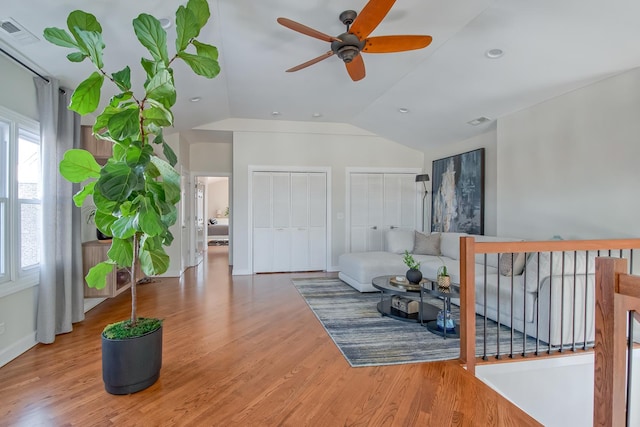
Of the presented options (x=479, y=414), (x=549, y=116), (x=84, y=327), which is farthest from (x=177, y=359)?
(x=549, y=116)

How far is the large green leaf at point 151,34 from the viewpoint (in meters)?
2.02

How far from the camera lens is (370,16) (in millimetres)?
2338

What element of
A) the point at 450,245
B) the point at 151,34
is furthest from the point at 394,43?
the point at 450,245

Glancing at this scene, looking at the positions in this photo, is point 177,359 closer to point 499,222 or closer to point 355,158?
point 499,222

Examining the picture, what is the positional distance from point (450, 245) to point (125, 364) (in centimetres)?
456

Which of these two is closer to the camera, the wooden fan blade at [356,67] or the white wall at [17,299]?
the white wall at [17,299]

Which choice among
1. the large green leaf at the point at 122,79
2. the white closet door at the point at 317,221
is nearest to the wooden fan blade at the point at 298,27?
the large green leaf at the point at 122,79

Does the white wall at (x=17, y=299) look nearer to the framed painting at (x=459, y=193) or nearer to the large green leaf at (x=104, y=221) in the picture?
the large green leaf at (x=104, y=221)

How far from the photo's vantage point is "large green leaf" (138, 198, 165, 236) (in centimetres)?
208

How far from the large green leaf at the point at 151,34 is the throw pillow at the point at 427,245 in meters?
4.64

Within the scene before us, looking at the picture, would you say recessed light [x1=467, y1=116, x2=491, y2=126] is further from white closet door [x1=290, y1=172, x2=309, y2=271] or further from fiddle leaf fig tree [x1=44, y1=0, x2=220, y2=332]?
fiddle leaf fig tree [x1=44, y1=0, x2=220, y2=332]

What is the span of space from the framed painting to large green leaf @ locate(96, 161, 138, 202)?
495 cm

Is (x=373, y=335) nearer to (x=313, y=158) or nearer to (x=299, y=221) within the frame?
(x=299, y=221)

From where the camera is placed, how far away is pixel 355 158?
21.9 feet
